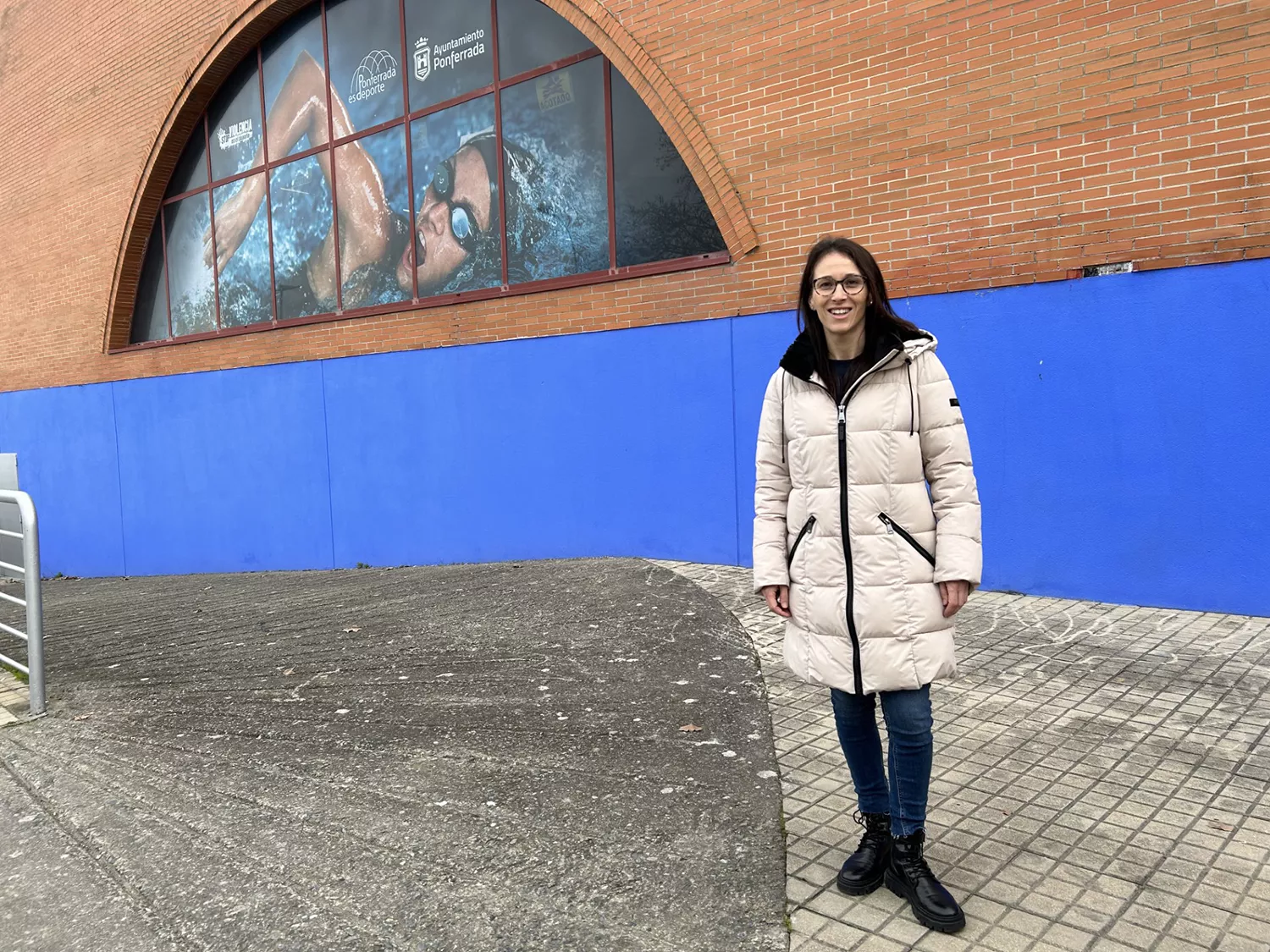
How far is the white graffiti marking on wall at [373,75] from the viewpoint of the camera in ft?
34.1

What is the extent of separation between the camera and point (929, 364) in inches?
104

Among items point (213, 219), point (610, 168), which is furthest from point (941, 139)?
point (213, 219)

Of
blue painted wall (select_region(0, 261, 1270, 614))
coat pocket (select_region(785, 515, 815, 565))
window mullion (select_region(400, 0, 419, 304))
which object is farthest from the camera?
window mullion (select_region(400, 0, 419, 304))

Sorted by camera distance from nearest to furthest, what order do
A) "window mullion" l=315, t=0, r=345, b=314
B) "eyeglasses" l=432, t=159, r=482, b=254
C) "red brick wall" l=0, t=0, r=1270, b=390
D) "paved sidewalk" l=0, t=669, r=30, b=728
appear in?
"paved sidewalk" l=0, t=669, r=30, b=728 → "red brick wall" l=0, t=0, r=1270, b=390 → "eyeglasses" l=432, t=159, r=482, b=254 → "window mullion" l=315, t=0, r=345, b=314

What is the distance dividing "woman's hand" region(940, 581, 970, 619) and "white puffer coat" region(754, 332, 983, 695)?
0.06 ft

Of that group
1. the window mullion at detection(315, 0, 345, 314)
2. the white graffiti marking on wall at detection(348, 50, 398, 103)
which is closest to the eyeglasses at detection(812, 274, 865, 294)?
the white graffiti marking on wall at detection(348, 50, 398, 103)

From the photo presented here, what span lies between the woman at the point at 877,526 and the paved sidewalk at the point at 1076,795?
9.4 inches

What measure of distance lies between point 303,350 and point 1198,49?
8.99 meters

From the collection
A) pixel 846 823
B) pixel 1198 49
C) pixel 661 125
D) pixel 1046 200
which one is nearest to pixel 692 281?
pixel 661 125

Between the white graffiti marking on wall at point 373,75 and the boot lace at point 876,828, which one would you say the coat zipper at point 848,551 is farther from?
the white graffiti marking on wall at point 373,75

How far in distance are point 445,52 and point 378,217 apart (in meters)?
1.86

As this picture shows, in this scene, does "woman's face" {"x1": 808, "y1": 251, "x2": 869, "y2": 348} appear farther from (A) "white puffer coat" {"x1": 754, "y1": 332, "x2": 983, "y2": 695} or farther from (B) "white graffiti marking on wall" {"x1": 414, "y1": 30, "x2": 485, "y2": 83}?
(B) "white graffiti marking on wall" {"x1": 414, "y1": 30, "x2": 485, "y2": 83}

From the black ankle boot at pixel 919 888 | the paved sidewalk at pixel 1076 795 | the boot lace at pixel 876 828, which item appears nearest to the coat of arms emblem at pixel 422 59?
the paved sidewalk at pixel 1076 795

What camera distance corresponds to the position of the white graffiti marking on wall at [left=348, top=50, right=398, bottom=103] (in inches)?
410
